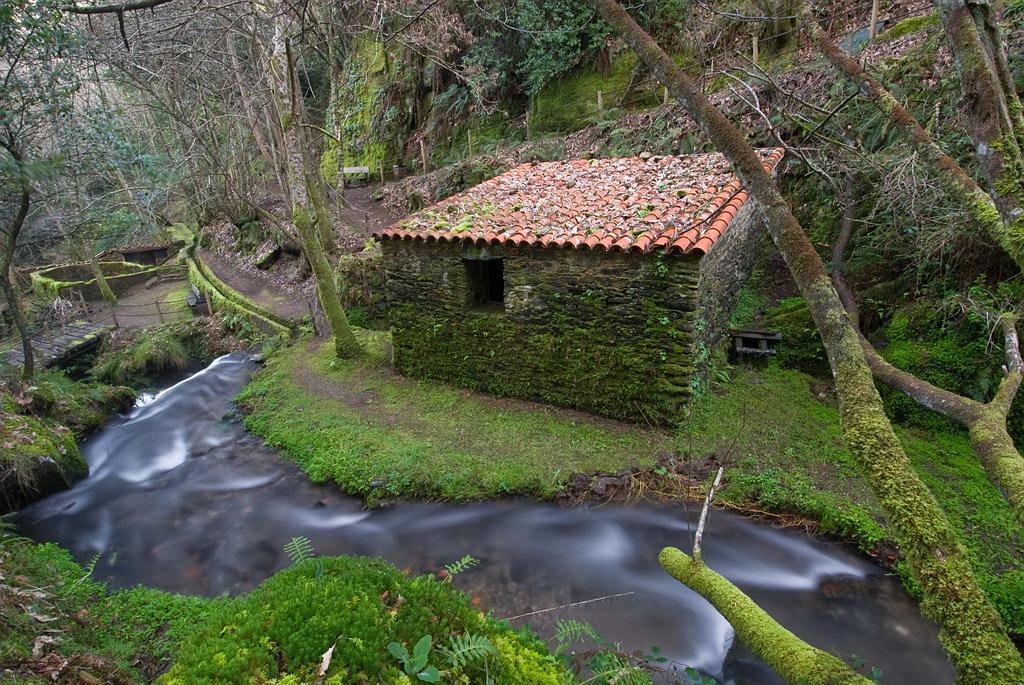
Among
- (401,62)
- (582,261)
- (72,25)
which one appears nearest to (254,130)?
(401,62)

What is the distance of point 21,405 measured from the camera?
847 centimetres

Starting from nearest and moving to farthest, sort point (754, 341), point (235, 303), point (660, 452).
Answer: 1. point (660, 452)
2. point (754, 341)
3. point (235, 303)

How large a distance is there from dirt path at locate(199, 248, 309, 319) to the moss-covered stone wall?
702 cm

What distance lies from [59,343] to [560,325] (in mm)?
16015

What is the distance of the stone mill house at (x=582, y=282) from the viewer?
6934mm

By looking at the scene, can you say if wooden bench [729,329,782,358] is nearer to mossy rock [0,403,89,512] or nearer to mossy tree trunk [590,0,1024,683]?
mossy tree trunk [590,0,1024,683]

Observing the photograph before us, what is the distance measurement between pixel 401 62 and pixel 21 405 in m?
16.8

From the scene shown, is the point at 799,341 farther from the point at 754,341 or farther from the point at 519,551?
the point at 519,551

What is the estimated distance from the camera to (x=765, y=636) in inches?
97.0

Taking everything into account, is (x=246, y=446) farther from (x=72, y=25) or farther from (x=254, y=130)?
(x=254, y=130)

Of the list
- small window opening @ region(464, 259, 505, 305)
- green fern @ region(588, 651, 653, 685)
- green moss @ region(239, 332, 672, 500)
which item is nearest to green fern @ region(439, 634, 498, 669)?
green fern @ region(588, 651, 653, 685)

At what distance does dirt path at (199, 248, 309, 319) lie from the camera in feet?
49.1

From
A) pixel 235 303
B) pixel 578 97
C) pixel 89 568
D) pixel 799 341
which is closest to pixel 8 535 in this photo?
pixel 89 568

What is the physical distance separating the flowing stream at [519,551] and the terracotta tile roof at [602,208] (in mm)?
3556
